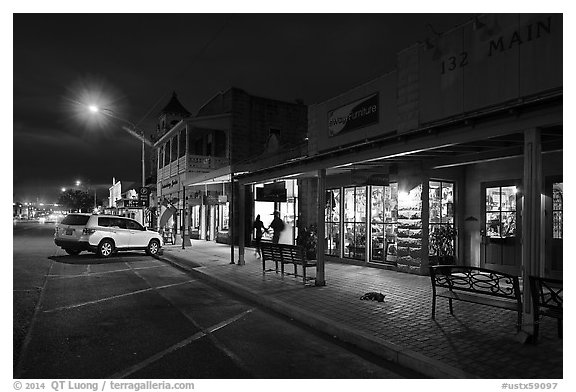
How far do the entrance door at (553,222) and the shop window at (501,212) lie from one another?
1.18 metres

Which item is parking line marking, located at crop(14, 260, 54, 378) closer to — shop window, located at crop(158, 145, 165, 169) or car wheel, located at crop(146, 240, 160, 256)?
car wheel, located at crop(146, 240, 160, 256)

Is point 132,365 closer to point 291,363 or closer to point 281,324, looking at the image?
point 291,363

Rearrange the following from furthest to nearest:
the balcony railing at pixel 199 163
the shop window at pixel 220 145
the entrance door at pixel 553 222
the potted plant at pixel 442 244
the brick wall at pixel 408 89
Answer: the shop window at pixel 220 145, the balcony railing at pixel 199 163, the potted plant at pixel 442 244, the brick wall at pixel 408 89, the entrance door at pixel 553 222

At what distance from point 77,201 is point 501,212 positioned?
124 meters

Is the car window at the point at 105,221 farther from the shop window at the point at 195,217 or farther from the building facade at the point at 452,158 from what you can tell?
the shop window at the point at 195,217

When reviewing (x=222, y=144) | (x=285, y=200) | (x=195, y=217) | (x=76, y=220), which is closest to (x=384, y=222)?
(x=285, y=200)

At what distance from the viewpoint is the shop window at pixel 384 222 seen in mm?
13375

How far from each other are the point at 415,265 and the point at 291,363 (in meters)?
7.67

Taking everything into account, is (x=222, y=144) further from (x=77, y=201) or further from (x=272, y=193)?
A: (x=77, y=201)

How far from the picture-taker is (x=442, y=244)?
41.2 ft

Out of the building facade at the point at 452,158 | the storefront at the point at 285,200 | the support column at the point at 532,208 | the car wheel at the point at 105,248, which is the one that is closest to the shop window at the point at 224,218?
the storefront at the point at 285,200

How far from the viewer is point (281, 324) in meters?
7.48

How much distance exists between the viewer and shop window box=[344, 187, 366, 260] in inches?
578

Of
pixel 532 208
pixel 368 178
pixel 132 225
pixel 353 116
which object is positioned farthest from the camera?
pixel 132 225
